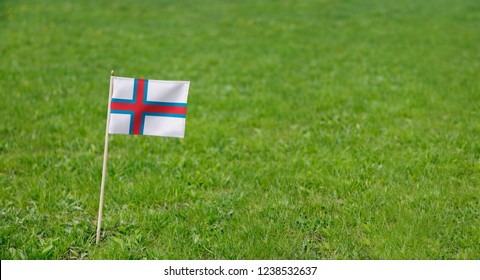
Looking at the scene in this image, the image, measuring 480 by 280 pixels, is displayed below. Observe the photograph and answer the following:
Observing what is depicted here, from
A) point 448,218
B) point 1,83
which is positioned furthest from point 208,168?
point 1,83

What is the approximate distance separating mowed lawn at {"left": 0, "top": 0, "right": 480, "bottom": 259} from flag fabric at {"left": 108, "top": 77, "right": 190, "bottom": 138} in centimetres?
96

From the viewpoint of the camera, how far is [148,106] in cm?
439

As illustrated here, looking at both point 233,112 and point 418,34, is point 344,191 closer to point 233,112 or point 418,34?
point 233,112

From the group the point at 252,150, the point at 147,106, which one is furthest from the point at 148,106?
the point at 252,150

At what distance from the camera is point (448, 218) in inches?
185

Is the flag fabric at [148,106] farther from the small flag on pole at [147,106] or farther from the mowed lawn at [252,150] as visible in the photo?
the mowed lawn at [252,150]

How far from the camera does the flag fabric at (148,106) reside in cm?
434

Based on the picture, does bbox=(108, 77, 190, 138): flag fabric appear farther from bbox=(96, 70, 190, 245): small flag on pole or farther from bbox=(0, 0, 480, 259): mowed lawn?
bbox=(0, 0, 480, 259): mowed lawn

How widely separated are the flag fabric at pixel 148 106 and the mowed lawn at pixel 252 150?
0.96 m

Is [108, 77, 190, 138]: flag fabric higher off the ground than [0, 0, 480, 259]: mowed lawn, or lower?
higher

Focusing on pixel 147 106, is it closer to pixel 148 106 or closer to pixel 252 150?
pixel 148 106

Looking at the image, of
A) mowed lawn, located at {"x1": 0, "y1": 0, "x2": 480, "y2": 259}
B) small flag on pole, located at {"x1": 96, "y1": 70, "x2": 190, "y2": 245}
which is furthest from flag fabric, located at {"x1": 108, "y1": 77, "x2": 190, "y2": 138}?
mowed lawn, located at {"x1": 0, "y1": 0, "x2": 480, "y2": 259}

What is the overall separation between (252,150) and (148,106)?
243 centimetres

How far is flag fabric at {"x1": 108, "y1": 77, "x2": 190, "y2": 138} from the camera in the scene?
4.34 meters
